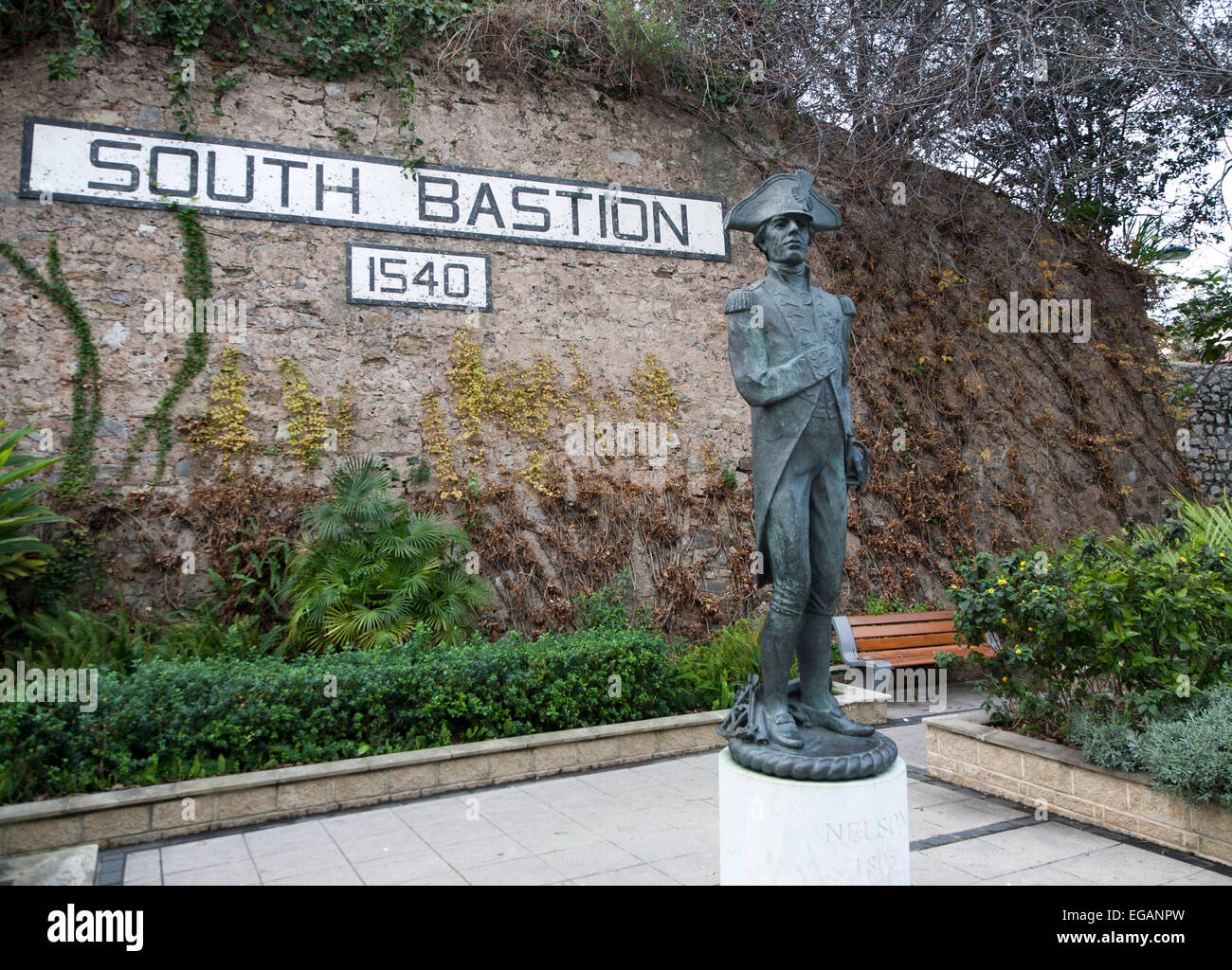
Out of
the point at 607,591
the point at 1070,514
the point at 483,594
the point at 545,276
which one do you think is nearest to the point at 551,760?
the point at 483,594

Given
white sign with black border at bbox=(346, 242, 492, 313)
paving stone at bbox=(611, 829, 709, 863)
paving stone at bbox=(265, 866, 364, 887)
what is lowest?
paving stone at bbox=(611, 829, 709, 863)

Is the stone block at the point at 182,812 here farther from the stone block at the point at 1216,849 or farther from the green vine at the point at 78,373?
the stone block at the point at 1216,849

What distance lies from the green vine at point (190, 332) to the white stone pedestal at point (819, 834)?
531cm

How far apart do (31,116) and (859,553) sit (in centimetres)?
801

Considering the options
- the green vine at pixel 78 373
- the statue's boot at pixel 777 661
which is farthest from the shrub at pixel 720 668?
the green vine at pixel 78 373

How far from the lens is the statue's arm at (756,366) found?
3346 millimetres

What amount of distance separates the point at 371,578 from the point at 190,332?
2.59 meters

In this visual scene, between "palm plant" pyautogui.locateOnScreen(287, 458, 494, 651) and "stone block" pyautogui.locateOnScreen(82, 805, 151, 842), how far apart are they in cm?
159

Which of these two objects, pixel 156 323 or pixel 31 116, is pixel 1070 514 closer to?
pixel 156 323

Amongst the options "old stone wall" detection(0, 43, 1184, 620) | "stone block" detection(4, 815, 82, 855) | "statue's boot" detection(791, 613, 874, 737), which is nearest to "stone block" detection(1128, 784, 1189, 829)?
"statue's boot" detection(791, 613, 874, 737)

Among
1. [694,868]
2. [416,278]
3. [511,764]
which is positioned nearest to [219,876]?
[511,764]

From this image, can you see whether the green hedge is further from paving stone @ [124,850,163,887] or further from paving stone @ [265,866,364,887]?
paving stone @ [265,866,364,887]

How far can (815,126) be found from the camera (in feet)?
28.4

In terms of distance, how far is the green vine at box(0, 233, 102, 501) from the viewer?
5.99m
